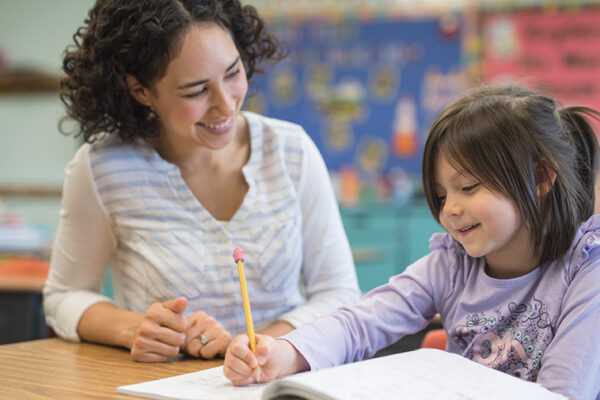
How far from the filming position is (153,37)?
4.07 feet

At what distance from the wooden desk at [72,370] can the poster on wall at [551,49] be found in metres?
3.31

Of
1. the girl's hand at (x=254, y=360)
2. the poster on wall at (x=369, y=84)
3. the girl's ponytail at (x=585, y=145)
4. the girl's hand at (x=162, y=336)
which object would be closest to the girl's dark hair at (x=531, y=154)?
the girl's ponytail at (x=585, y=145)

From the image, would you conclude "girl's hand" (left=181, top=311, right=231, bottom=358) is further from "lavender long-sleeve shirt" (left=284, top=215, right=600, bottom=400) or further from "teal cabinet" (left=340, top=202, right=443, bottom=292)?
"teal cabinet" (left=340, top=202, right=443, bottom=292)

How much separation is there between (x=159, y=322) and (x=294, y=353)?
29cm

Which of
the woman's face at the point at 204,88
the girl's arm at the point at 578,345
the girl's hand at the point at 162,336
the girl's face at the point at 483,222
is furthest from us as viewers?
the woman's face at the point at 204,88

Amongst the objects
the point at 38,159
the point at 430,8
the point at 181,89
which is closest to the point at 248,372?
the point at 181,89

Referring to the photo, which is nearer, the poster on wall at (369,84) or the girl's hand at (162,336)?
the girl's hand at (162,336)

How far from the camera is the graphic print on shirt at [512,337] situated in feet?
2.96

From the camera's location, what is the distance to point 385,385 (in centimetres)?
74

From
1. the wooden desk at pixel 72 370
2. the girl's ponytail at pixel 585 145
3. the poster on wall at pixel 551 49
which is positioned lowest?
the wooden desk at pixel 72 370

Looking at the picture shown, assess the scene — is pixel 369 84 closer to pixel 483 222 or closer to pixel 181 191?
pixel 181 191

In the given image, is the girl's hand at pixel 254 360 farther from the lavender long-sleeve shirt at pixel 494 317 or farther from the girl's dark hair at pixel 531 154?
the girl's dark hair at pixel 531 154

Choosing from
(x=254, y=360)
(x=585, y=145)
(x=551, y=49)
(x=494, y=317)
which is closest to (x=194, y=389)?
(x=254, y=360)

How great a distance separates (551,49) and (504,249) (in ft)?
11.3
